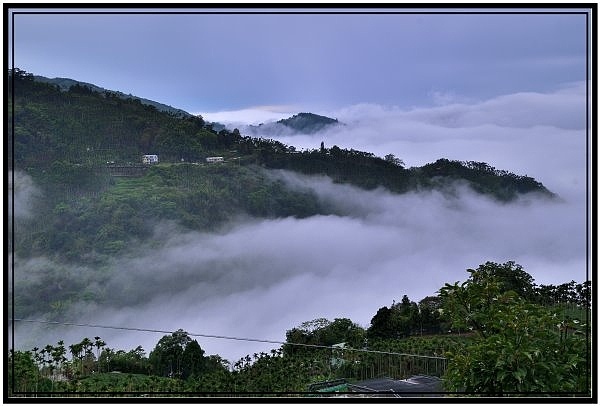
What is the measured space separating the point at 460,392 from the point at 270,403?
79 cm

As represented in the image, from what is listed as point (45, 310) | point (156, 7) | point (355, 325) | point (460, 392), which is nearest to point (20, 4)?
point (156, 7)

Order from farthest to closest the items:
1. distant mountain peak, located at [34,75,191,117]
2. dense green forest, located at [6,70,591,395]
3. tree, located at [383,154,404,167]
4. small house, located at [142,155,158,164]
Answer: small house, located at [142,155,158,164] < distant mountain peak, located at [34,75,191,117] < tree, located at [383,154,404,167] < dense green forest, located at [6,70,591,395]

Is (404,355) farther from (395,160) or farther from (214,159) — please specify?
(214,159)

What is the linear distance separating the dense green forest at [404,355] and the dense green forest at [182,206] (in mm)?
12

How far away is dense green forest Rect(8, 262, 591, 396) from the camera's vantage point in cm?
253

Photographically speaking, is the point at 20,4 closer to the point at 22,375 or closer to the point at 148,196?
the point at 22,375

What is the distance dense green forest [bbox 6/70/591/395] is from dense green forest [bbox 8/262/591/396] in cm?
1

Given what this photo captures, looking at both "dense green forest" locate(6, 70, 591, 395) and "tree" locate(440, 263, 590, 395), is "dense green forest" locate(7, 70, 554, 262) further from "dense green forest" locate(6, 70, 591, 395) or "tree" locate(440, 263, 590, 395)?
"tree" locate(440, 263, 590, 395)

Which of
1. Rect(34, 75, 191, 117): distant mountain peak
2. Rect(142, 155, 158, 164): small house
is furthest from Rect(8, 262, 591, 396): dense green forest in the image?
Rect(34, 75, 191, 117): distant mountain peak

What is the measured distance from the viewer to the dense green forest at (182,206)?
3762 millimetres

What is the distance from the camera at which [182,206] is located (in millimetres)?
5691

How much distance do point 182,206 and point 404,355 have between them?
2744mm

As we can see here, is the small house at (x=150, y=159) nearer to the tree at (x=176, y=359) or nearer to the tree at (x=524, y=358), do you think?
the tree at (x=176, y=359)

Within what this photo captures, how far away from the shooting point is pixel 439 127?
18.0 ft
